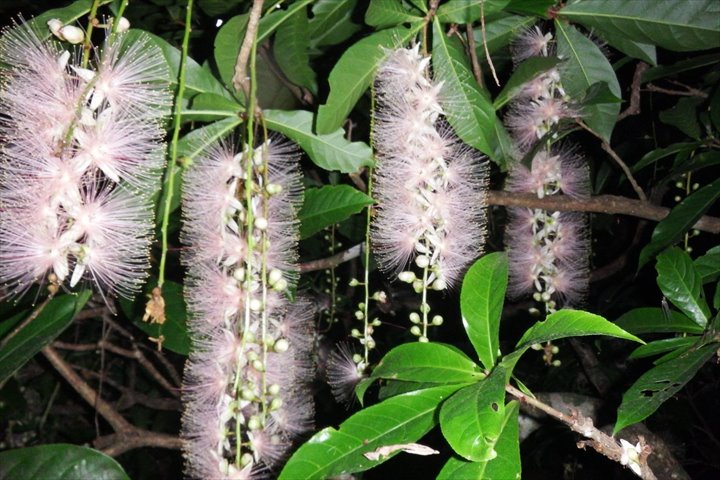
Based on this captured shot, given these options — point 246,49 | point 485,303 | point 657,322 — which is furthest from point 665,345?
point 246,49

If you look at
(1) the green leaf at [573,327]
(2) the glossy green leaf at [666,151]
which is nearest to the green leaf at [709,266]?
(2) the glossy green leaf at [666,151]

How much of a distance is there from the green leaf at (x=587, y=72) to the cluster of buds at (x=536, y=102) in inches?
1.9

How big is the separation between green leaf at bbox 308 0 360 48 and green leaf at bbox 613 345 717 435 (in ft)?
4.42

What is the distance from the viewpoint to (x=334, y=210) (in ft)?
5.96

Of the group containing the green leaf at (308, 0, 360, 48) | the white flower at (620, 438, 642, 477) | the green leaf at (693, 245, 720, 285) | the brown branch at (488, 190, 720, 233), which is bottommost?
the white flower at (620, 438, 642, 477)

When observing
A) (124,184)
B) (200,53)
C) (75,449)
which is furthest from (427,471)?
(200,53)

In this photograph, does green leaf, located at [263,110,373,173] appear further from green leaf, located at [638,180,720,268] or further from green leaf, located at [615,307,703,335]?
green leaf, located at [638,180,720,268]

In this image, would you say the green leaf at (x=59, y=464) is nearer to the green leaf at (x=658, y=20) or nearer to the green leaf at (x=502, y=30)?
the green leaf at (x=502, y=30)

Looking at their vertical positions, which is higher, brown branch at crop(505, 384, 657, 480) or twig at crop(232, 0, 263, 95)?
twig at crop(232, 0, 263, 95)

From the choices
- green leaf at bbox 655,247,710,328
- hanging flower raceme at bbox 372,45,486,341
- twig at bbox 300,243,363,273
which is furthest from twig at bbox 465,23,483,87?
twig at bbox 300,243,363,273

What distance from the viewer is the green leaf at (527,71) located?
1846 mm

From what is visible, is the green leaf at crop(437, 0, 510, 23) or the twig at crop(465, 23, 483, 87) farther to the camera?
the twig at crop(465, 23, 483, 87)

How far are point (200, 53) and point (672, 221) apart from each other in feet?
6.21

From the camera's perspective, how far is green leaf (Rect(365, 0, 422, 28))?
166 cm
